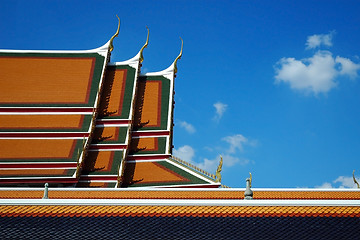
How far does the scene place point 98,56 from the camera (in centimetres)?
3591

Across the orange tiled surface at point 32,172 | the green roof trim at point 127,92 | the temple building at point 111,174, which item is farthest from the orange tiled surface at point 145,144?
the orange tiled surface at point 32,172

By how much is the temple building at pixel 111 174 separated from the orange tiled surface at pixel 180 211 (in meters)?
0.02

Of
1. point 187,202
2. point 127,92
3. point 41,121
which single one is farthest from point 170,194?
point 127,92

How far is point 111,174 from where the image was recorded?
28.8 meters

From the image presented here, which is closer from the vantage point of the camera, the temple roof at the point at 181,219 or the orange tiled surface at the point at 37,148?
the temple roof at the point at 181,219

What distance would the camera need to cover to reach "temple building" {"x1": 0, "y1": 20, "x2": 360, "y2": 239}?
1196 cm

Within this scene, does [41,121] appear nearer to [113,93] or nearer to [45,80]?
[45,80]

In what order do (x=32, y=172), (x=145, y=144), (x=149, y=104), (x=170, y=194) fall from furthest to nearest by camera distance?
(x=149, y=104) → (x=145, y=144) → (x=32, y=172) → (x=170, y=194)

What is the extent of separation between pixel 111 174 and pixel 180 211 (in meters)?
16.7

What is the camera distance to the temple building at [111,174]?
11961 millimetres

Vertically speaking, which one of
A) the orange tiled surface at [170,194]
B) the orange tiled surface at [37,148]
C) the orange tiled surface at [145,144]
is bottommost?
the orange tiled surface at [170,194]

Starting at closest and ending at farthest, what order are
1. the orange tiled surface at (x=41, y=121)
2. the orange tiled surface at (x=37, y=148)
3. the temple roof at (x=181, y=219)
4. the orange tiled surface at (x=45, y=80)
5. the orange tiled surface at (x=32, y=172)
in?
the temple roof at (x=181, y=219) → the orange tiled surface at (x=32, y=172) → the orange tiled surface at (x=37, y=148) → the orange tiled surface at (x=41, y=121) → the orange tiled surface at (x=45, y=80)

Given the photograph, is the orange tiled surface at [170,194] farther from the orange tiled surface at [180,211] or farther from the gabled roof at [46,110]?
the orange tiled surface at [180,211]

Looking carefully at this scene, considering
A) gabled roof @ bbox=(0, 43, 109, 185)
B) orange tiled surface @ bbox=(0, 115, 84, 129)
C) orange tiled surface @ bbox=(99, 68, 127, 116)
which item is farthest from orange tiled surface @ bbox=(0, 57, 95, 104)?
orange tiled surface @ bbox=(99, 68, 127, 116)
